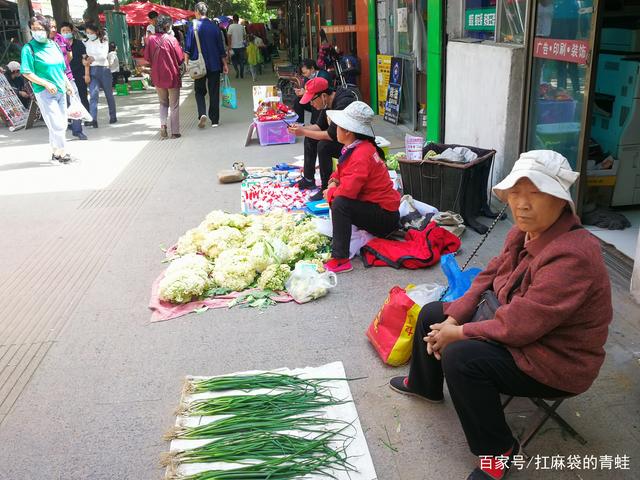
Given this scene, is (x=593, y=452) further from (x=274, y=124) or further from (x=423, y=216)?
(x=274, y=124)

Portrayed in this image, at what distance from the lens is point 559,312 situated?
2.18 meters

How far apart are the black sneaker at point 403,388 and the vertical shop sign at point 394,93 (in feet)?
25.6

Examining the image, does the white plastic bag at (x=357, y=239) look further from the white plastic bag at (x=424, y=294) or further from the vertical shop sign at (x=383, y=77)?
the vertical shop sign at (x=383, y=77)

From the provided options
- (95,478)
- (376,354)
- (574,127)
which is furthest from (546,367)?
(574,127)

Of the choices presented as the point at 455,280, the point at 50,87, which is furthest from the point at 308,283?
the point at 50,87

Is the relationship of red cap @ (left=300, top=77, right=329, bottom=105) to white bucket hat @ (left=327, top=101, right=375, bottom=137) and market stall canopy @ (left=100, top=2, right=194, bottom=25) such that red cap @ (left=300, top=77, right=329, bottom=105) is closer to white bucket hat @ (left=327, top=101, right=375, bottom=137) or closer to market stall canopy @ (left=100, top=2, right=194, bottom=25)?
white bucket hat @ (left=327, top=101, right=375, bottom=137)

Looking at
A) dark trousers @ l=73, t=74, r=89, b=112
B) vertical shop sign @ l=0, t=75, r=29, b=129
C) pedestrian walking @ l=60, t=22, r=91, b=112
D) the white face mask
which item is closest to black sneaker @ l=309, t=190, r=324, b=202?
the white face mask

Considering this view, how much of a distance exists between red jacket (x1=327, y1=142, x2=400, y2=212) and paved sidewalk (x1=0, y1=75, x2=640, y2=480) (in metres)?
0.58

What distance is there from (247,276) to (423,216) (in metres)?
1.73

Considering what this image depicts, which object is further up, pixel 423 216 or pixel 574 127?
pixel 574 127

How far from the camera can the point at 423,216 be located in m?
5.19

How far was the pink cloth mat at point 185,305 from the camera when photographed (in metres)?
4.16

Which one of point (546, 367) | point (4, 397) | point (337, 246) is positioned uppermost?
point (546, 367)

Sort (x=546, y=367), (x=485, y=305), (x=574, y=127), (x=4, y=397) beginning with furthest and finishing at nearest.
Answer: (x=574, y=127) → (x=4, y=397) → (x=485, y=305) → (x=546, y=367)
